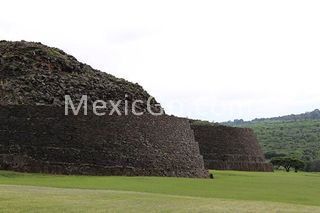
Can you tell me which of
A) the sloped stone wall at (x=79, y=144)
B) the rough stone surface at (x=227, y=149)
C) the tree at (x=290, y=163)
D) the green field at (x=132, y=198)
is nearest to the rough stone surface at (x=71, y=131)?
the sloped stone wall at (x=79, y=144)

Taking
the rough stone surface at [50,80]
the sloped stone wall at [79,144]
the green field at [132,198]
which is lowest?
the green field at [132,198]

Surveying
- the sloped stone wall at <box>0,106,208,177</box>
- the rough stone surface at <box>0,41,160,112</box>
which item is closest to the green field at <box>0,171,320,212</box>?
the sloped stone wall at <box>0,106,208,177</box>

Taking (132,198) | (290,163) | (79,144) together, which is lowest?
(132,198)

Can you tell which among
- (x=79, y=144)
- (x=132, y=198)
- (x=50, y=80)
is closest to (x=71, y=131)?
(x=79, y=144)

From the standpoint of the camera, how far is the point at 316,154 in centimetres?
8225

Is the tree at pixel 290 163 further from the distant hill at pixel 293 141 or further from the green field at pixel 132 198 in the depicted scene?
the green field at pixel 132 198

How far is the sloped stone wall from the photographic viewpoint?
91.8 feet

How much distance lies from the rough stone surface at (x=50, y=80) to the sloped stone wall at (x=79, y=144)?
232cm

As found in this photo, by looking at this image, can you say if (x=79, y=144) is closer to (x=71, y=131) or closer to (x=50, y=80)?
(x=71, y=131)

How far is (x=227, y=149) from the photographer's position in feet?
168

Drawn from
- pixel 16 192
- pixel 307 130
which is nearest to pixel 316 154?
pixel 307 130

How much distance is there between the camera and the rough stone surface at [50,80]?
32.8 m

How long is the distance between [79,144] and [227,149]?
24596 mm

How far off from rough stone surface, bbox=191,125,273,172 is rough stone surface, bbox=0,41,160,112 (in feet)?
40.8
